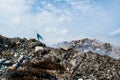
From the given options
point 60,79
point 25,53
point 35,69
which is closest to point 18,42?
point 25,53

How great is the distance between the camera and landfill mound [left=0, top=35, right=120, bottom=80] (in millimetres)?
17281

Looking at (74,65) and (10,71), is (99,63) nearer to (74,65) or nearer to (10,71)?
(74,65)

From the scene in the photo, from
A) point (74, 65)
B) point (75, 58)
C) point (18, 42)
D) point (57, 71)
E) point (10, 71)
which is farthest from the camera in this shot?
point (18, 42)

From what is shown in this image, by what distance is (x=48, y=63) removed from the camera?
62.8 feet

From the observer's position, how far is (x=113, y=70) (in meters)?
20.1

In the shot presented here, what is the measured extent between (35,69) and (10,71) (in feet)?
4.93

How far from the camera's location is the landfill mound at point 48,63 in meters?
17.3

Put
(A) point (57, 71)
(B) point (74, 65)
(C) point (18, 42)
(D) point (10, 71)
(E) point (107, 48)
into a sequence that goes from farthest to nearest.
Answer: (E) point (107, 48) < (C) point (18, 42) < (B) point (74, 65) < (A) point (57, 71) < (D) point (10, 71)

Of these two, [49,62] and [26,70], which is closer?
[26,70]

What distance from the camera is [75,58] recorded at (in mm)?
21109

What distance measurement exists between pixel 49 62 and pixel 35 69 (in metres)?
1.46

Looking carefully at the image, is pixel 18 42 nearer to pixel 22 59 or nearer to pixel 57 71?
pixel 22 59

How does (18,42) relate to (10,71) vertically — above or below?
above

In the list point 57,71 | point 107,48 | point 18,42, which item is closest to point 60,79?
point 57,71
